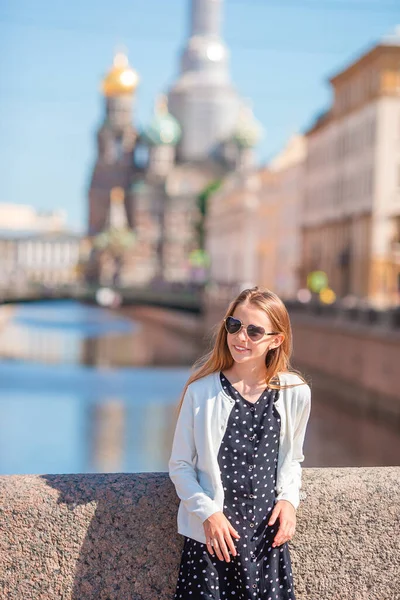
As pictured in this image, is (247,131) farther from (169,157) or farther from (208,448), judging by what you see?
(208,448)

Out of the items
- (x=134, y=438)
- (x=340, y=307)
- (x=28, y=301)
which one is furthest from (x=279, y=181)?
(x=134, y=438)

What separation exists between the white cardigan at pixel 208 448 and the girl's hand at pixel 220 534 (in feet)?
0.09

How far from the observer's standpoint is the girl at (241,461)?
4062 millimetres

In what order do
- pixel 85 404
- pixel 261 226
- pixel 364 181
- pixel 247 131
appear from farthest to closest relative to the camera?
pixel 247 131
pixel 261 226
pixel 364 181
pixel 85 404

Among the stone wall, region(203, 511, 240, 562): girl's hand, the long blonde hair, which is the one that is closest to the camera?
region(203, 511, 240, 562): girl's hand

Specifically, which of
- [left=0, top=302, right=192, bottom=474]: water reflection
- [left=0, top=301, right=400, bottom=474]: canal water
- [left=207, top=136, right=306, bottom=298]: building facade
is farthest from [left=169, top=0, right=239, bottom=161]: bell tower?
[left=0, top=301, right=400, bottom=474]: canal water

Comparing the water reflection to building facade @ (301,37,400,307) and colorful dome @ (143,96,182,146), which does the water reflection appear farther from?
colorful dome @ (143,96,182,146)

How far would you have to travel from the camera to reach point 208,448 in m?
4.11

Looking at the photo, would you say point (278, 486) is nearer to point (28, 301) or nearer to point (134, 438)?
point (134, 438)

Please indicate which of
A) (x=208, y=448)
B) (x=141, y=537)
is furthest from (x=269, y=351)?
(x=141, y=537)

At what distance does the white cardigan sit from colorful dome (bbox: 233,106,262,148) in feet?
457

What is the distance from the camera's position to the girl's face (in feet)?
14.0

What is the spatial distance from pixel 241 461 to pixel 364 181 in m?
52.9

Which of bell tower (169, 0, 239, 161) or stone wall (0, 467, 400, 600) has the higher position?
bell tower (169, 0, 239, 161)
